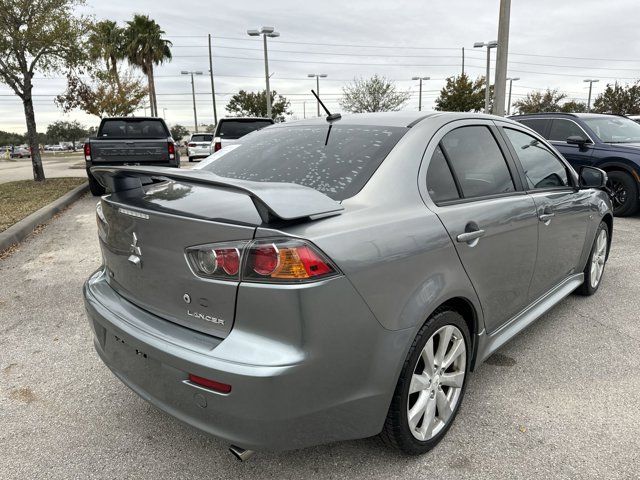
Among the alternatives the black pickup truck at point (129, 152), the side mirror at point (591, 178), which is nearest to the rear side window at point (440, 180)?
the side mirror at point (591, 178)

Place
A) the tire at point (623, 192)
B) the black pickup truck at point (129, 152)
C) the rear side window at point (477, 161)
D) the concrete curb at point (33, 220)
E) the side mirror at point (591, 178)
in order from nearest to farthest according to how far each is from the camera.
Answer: the rear side window at point (477, 161) → the side mirror at point (591, 178) → the concrete curb at point (33, 220) → the tire at point (623, 192) → the black pickup truck at point (129, 152)

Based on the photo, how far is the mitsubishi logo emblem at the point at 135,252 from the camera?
2.16 m

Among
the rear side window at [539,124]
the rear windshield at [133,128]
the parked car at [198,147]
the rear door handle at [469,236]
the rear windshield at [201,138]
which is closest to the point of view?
the rear door handle at [469,236]

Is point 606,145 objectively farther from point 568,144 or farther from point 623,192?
point 623,192

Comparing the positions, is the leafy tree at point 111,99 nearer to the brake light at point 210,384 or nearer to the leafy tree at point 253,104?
the leafy tree at point 253,104

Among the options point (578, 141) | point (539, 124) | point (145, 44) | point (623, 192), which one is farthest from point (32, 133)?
point (145, 44)

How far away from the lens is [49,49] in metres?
12.6

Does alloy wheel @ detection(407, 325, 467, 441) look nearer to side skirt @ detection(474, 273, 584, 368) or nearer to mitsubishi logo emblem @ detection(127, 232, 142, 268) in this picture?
side skirt @ detection(474, 273, 584, 368)

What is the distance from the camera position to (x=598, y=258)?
14.6 feet

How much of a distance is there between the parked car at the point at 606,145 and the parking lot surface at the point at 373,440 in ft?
16.8

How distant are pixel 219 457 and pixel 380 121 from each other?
1.96m

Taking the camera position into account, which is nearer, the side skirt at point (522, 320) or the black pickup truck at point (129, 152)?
the side skirt at point (522, 320)

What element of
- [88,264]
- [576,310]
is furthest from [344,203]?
[88,264]

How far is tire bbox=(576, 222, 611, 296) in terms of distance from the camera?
4230mm
